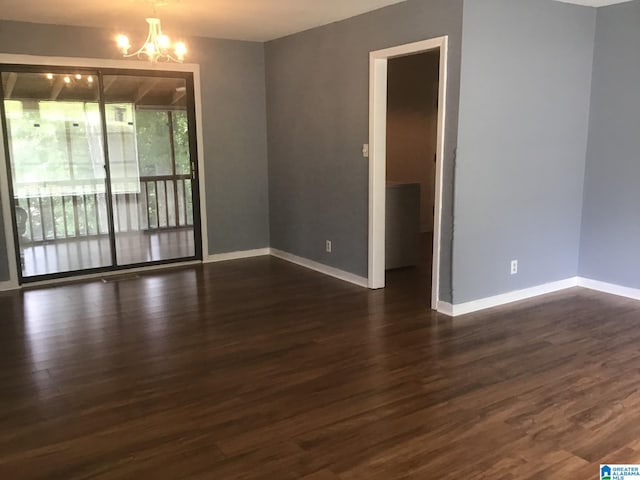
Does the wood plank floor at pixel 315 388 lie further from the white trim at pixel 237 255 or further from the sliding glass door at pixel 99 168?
the white trim at pixel 237 255

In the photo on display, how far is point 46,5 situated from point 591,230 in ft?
16.8

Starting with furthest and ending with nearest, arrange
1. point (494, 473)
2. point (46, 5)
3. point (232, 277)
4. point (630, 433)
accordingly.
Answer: point (232, 277) → point (46, 5) → point (630, 433) → point (494, 473)

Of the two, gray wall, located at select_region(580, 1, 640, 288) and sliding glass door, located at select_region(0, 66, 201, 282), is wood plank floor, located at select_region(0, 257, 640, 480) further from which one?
sliding glass door, located at select_region(0, 66, 201, 282)

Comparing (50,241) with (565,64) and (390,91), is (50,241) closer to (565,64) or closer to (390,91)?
(390,91)

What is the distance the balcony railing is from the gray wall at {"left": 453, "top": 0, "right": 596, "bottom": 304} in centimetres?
341

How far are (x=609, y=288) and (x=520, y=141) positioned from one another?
1.67m

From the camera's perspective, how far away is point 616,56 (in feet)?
15.1

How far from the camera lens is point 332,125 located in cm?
535

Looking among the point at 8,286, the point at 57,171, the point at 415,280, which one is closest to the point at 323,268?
the point at 415,280

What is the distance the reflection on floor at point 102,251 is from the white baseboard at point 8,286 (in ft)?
0.56

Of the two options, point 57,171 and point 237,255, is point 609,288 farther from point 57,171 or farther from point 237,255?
point 57,171

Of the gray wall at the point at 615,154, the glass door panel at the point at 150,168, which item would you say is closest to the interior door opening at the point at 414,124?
the gray wall at the point at 615,154

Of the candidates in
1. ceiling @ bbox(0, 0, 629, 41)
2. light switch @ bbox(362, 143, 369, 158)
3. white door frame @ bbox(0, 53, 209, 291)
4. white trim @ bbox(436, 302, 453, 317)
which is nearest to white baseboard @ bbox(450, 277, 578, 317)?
white trim @ bbox(436, 302, 453, 317)

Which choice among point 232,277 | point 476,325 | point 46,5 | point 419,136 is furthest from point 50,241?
point 419,136
